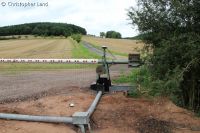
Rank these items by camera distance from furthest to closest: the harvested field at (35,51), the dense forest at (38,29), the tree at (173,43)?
1. the dense forest at (38,29)
2. the harvested field at (35,51)
3. the tree at (173,43)

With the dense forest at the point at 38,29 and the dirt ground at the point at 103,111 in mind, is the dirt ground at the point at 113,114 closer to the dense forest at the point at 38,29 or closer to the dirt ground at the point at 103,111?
the dirt ground at the point at 103,111

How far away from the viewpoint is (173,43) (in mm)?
8602

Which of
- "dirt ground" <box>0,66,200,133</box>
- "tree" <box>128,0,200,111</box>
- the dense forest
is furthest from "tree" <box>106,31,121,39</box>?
"tree" <box>128,0,200,111</box>

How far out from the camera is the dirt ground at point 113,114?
7523mm

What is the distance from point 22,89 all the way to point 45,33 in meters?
89.7

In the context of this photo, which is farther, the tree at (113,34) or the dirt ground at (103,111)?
the tree at (113,34)

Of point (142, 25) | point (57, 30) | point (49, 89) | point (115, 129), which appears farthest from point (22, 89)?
point (57, 30)

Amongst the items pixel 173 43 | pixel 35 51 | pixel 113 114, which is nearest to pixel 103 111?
pixel 113 114

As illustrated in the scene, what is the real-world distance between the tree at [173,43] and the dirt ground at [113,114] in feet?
1.80

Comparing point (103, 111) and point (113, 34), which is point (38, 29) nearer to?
point (113, 34)

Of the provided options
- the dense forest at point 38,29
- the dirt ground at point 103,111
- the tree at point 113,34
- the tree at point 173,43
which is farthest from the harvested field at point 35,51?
the tree at point 113,34

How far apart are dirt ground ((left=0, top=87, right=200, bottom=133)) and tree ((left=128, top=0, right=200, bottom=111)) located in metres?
0.55

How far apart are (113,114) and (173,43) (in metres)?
2.04

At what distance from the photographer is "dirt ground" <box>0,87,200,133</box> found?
7.52 m
